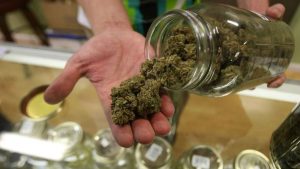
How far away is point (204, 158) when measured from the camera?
541mm

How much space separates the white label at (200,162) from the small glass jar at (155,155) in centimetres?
5

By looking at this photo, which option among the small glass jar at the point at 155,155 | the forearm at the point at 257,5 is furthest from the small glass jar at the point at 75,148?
the forearm at the point at 257,5

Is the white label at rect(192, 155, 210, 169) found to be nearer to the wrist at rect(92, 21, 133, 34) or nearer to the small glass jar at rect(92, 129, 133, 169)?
the small glass jar at rect(92, 129, 133, 169)

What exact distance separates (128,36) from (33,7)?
1273 millimetres

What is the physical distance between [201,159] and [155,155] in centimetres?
9

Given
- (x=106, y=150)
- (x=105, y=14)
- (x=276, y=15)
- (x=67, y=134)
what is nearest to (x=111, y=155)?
(x=106, y=150)

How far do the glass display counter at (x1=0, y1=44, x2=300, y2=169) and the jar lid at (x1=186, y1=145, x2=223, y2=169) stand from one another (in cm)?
3

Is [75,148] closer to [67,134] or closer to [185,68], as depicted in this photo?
[67,134]

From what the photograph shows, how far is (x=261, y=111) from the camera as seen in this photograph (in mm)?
A: 646

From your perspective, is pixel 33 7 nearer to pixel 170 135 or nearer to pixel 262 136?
pixel 170 135

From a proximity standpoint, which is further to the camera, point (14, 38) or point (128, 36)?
point (14, 38)

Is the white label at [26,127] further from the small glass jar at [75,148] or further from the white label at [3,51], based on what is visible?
the white label at [3,51]

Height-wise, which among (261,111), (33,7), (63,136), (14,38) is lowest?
(14,38)

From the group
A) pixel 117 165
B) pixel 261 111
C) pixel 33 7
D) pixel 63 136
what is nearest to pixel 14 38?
pixel 33 7
